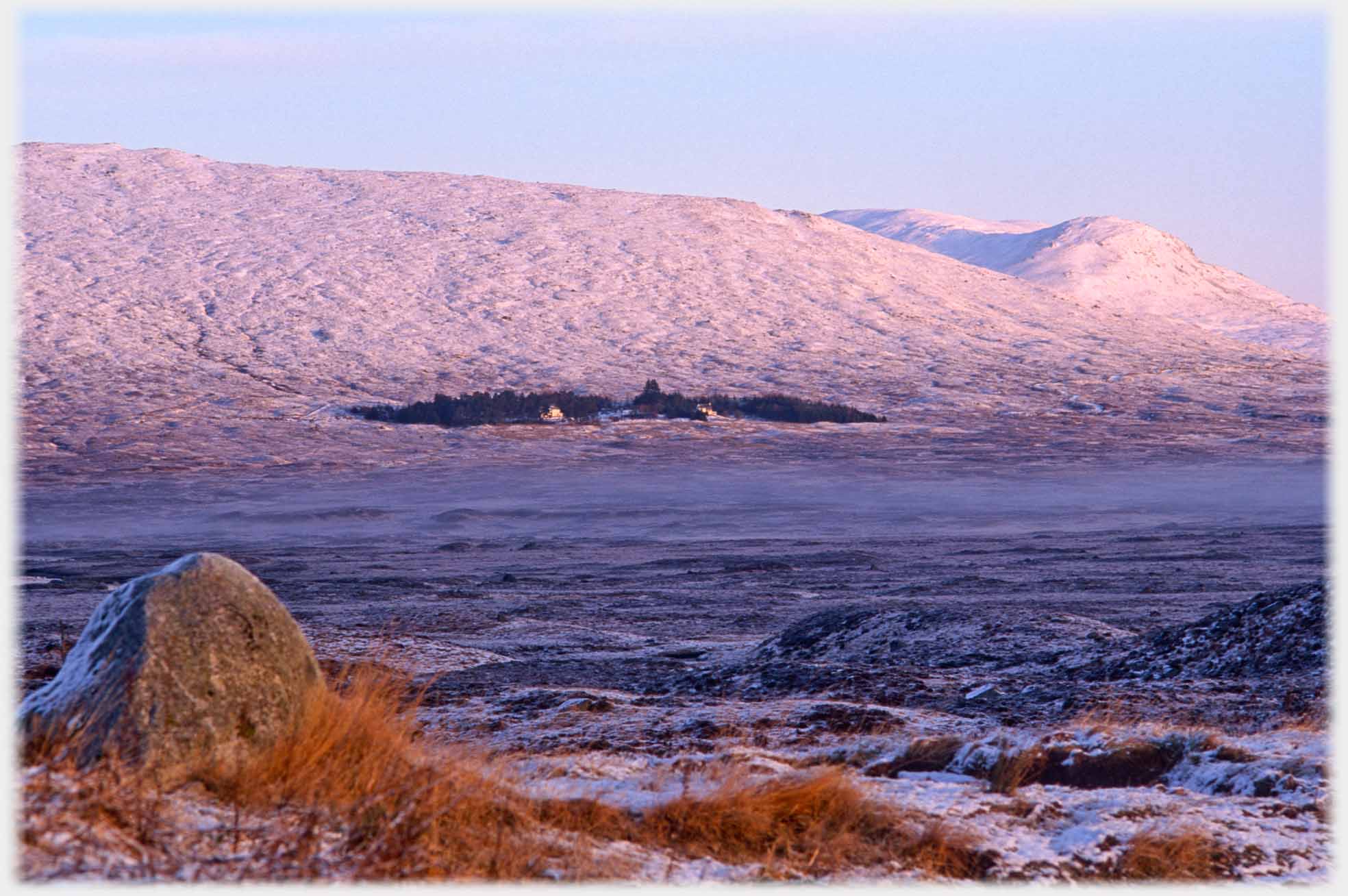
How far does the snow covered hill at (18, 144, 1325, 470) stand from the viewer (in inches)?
1735

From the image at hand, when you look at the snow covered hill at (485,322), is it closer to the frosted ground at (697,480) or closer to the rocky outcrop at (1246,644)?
the frosted ground at (697,480)

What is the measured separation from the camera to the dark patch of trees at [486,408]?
43281mm

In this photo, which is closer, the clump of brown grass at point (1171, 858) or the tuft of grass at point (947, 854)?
the tuft of grass at point (947, 854)

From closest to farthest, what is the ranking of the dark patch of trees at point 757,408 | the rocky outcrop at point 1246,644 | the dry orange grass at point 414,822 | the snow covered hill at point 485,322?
the dry orange grass at point 414,822 < the rocky outcrop at point 1246,644 < the snow covered hill at point 485,322 < the dark patch of trees at point 757,408

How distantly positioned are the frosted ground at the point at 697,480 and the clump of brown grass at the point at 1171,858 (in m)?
0.11

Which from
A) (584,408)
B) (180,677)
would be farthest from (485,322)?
(180,677)

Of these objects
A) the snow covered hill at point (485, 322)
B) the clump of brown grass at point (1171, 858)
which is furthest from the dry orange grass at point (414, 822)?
the snow covered hill at point (485, 322)

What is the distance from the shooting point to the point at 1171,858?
15.1ft

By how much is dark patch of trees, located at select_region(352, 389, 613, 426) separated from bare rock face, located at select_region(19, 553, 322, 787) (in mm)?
38412

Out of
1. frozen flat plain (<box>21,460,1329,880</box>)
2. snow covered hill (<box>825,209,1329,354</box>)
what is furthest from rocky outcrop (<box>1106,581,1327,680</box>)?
snow covered hill (<box>825,209,1329,354</box>)

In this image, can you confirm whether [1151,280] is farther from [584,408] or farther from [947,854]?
[947,854]

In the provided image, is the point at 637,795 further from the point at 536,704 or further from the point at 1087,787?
the point at 536,704

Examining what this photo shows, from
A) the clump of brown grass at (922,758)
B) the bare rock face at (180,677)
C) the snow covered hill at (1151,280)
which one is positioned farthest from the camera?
the snow covered hill at (1151,280)

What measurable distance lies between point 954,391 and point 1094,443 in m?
9.21
